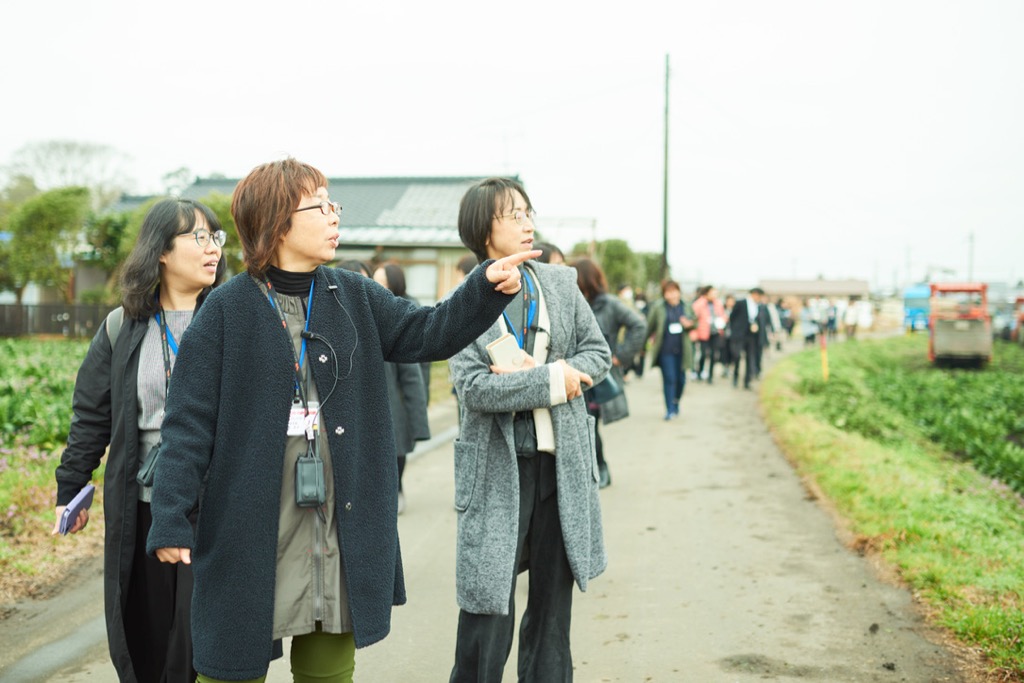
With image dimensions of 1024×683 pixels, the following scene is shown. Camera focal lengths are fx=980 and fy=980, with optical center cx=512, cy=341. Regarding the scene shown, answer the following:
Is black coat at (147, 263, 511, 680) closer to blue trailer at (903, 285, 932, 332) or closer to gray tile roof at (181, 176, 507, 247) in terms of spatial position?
gray tile roof at (181, 176, 507, 247)

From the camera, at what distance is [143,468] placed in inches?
128

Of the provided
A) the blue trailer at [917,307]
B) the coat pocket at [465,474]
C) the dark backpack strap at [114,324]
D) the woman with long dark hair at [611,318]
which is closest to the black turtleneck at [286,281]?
the coat pocket at [465,474]

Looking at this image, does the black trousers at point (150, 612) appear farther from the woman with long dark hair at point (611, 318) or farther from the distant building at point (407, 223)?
the distant building at point (407, 223)

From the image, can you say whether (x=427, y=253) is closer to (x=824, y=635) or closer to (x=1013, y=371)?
(x=1013, y=371)

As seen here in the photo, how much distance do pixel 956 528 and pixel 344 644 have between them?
17.6 ft

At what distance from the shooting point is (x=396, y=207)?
3525 centimetres

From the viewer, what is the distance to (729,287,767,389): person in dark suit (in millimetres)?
19375

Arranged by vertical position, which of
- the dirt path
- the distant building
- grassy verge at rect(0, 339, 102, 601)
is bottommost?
the dirt path

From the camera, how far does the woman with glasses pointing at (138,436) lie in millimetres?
3326

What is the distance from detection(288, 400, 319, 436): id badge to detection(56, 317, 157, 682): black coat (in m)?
0.95

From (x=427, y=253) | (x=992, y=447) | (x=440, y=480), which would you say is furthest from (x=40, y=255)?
(x=992, y=447)

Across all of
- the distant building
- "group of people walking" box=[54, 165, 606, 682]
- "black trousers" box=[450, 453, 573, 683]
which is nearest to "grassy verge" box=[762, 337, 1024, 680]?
"black trousers" box=[450, 453, 573, 683]

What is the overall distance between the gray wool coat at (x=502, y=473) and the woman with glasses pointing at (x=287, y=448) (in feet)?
1.79

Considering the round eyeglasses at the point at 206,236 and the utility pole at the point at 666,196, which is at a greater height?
the utility pole at the point at 666,196
